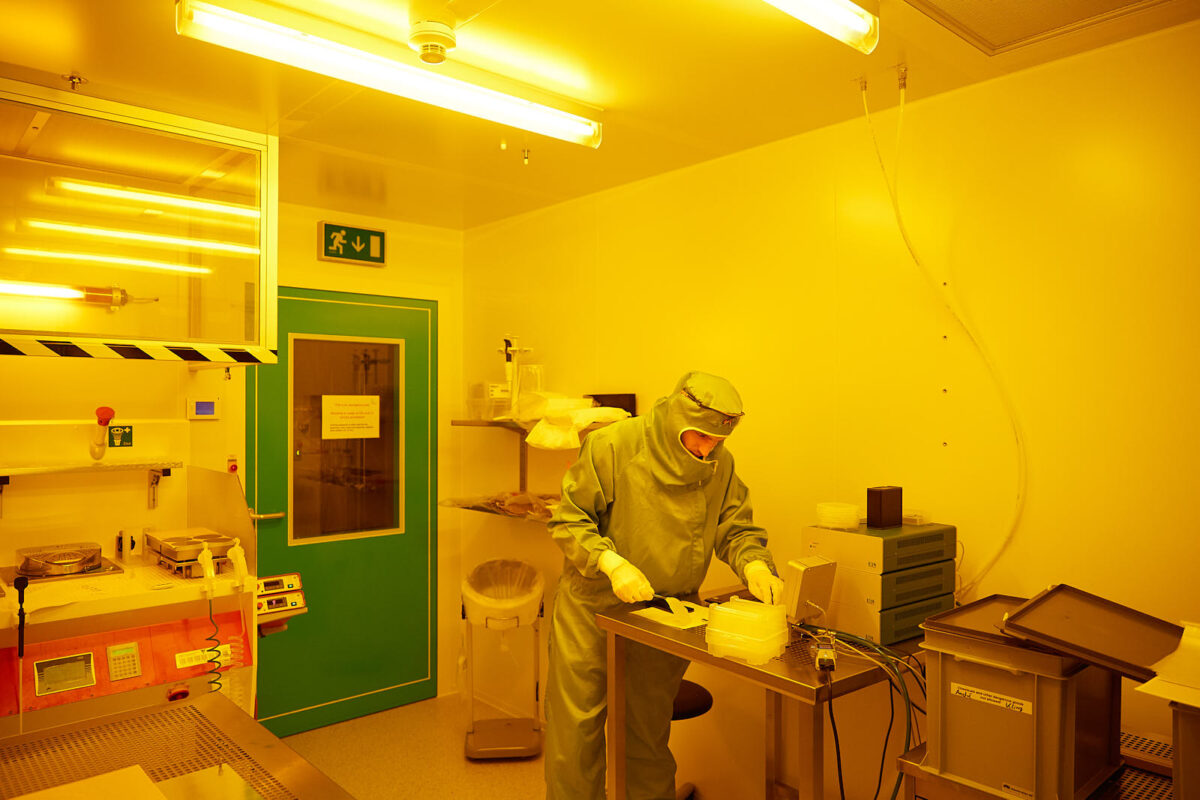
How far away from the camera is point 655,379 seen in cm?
332

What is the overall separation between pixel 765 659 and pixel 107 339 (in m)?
2.11

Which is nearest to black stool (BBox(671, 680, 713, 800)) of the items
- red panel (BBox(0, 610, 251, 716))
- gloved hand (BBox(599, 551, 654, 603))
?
gloved hand (BBox(599, 551, 654, 603))

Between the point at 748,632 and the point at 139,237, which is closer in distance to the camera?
the point at 748,632

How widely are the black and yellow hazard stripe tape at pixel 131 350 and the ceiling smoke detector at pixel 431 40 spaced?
1.21 m

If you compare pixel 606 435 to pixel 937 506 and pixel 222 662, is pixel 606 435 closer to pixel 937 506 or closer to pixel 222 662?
pixel 937 506

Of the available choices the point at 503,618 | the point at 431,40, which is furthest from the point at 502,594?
the point at 431,40

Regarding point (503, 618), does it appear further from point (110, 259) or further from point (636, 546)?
point (110, 259)

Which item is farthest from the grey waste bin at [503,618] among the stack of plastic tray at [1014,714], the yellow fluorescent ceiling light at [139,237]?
the stack of plastic tray at [1014,714]

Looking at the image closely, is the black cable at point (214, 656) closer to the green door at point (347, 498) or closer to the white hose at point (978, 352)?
the green door at point (347, 498)

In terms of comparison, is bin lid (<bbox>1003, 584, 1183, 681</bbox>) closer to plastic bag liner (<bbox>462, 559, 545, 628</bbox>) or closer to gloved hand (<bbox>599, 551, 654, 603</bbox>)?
gloved hand (<bbox>599, 551, 654, 603</bbox>)

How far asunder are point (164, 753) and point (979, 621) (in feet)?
5.14

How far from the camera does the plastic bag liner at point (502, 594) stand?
3.50 metres

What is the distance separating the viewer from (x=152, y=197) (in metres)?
2.64

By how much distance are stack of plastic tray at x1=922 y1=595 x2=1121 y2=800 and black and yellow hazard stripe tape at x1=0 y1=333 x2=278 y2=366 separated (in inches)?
86.0
